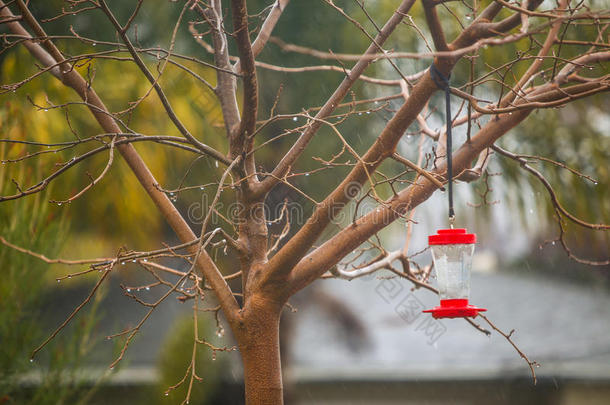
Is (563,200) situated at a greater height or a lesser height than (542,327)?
greater

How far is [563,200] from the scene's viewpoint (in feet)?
14.5

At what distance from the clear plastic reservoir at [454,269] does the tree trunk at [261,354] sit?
445 millimetres

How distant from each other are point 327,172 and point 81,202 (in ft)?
7.03

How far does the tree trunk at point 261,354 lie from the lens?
1470mm

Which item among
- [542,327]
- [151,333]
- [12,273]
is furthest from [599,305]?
[12,273]

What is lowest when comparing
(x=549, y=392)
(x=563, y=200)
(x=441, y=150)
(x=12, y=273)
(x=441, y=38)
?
(x=549, y=392)

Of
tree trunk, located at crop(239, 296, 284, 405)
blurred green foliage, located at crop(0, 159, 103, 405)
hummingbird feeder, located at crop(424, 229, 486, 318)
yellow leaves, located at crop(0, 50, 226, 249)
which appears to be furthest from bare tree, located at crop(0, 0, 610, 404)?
yellow leaves, located at crop(0, 50, 226, 249)

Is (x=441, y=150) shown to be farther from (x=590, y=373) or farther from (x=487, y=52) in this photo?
(x=590, y=373)

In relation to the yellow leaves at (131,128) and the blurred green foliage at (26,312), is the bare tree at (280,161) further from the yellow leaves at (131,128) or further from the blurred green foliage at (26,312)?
the yellow leaves at (131,128)

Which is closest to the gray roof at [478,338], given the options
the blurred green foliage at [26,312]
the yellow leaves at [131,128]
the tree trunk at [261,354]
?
the yellow leaves at [131,128]

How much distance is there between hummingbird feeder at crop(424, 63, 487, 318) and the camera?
135 cm

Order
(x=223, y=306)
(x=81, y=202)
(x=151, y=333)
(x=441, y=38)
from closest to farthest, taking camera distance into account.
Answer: (x=441, y=38) < (x=223, y=306) < (x=81, y=202) < (x=151, y=333)

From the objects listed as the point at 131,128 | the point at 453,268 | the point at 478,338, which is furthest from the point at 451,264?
the point at 478,338

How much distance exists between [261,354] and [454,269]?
549 mm
